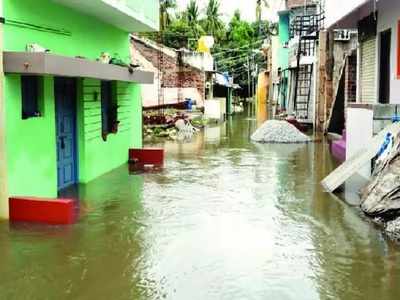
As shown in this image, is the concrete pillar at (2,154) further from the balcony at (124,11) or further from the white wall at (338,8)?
the white wall at (338,8)

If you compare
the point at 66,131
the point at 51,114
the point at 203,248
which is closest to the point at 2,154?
the point at 51,114

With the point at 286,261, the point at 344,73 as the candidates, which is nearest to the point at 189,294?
the point at 286,261

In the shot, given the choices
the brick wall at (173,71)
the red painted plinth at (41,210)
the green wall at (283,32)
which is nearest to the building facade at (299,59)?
the green wall at (283,32)

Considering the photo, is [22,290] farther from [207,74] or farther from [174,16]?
[174,16]

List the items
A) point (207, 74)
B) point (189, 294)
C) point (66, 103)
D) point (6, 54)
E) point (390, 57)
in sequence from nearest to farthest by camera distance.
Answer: point (189, 294)
point (6, 54)
point (66, 103)
point (390, 57)
point (207, 74)

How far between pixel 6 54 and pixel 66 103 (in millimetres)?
3475

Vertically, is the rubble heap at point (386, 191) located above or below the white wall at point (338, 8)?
below

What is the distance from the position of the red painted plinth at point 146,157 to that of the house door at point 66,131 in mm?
3240

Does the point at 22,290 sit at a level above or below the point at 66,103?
below

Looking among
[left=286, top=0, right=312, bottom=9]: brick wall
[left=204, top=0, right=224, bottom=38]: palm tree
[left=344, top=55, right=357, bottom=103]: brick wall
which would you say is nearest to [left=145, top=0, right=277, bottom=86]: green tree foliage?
[left=204, top=0, right=224, bottom=38]: palm tree

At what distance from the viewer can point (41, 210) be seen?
8180 millimetres

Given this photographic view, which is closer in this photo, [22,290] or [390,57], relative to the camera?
[22,290]

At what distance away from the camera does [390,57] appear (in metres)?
12.4

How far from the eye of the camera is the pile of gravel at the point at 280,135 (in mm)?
20359
